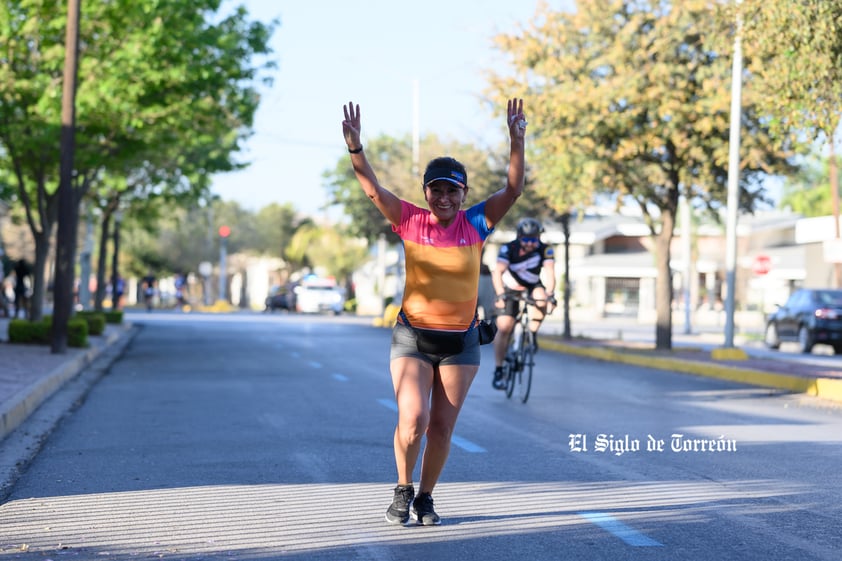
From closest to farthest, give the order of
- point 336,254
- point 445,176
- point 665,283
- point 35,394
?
point 445,176, point 35,394, point 665,283, point 336,254

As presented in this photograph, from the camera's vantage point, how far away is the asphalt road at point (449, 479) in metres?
6.80

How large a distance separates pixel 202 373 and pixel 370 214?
4065 cm

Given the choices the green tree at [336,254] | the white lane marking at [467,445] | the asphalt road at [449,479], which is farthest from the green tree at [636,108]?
the green tree at [336,254]

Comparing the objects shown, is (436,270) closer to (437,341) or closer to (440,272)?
(440,272)

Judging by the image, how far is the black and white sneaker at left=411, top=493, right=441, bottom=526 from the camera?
7.26 metres

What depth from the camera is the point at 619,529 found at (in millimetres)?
7168

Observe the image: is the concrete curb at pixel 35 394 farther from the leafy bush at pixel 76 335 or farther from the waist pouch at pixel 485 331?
the waist pouch at pixel 485 331

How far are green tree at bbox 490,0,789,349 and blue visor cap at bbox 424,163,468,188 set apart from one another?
53.2ft

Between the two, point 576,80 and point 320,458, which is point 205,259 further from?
point 320,458

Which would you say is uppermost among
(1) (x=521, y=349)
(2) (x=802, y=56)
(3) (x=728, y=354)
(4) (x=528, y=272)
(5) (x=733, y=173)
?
(2) (x=802, y=56)

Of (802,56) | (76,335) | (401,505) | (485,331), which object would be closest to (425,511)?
(401,505)

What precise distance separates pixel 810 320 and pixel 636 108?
30.5 feet

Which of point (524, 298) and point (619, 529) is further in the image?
point (524, 298)

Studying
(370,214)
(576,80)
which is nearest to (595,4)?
(576,80)
